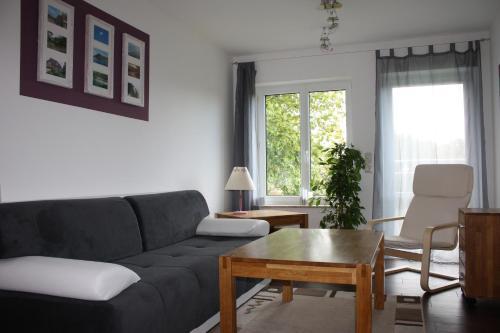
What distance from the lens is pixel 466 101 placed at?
4.56 m

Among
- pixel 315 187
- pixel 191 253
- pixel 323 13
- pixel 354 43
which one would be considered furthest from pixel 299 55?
pixel 191 253

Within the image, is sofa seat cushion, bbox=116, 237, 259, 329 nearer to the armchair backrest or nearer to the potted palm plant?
the armchair backrest

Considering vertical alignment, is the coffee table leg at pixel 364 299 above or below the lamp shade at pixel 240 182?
below

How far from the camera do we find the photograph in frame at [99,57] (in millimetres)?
2902

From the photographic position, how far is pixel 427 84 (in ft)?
15.4

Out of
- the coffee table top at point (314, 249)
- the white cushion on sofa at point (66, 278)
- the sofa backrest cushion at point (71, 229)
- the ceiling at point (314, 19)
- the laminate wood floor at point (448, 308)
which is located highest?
the ceiling at point (314, 19)

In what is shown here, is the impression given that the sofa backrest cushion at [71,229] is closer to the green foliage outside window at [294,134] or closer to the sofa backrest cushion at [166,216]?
the sofa backrest cushion at [166,216]

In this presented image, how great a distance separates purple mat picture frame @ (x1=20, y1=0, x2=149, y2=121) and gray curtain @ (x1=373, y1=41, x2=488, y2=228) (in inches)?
105

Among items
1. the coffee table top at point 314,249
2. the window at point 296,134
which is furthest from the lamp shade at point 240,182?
the coffee table top at point 314,249

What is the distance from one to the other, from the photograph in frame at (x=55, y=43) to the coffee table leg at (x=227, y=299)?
1563 millimetres

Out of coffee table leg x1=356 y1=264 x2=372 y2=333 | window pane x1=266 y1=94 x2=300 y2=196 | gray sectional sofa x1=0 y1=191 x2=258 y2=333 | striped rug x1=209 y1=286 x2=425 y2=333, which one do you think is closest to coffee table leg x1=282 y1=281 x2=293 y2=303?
striped rug x1=209 y1=286 x2=425 y2=333

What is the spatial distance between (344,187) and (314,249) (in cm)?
250

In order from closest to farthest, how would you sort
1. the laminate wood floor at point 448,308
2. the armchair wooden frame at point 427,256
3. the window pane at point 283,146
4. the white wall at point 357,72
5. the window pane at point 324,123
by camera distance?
the laminate wood floor at point 448,308
the armchair wooden frame at point 427,256
the white wall at point 357,72
the window pane at point 324,123
the window pane at point 283,146

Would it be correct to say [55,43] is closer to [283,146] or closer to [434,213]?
[283,146]
